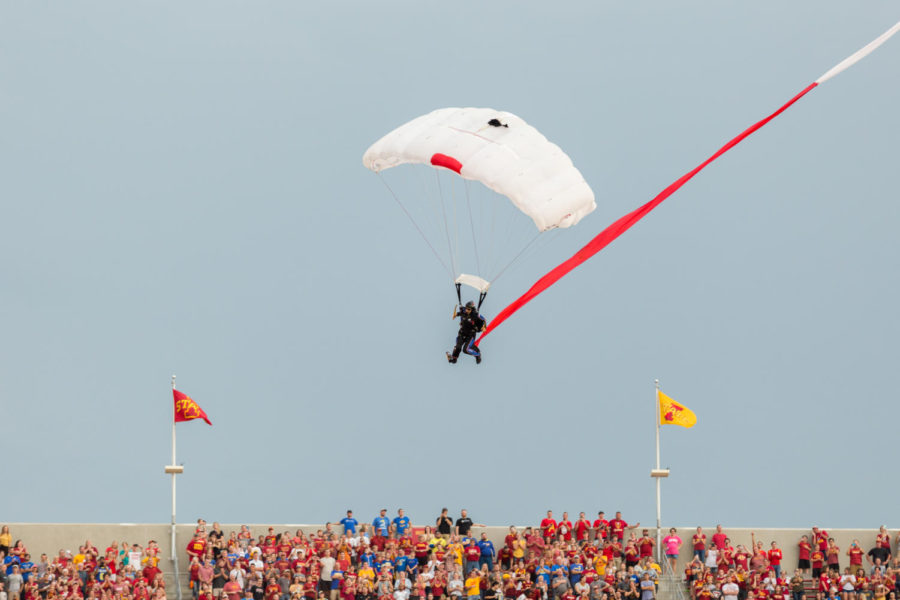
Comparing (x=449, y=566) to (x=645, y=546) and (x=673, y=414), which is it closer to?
(x=645, y=546)

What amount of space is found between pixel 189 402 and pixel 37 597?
622 centimetres

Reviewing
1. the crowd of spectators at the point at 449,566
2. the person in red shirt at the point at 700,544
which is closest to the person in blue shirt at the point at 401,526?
the crowd of spectators at the point at 449,566

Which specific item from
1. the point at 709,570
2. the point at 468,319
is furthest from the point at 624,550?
the point at 468,319

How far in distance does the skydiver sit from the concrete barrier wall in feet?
15.2

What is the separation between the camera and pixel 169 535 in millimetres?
38594

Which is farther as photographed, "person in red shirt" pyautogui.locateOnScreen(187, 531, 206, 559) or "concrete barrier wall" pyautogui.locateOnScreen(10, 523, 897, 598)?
"concrete barrier wall" pyautogui.locateOnScreen(10, 523, 897, 598)

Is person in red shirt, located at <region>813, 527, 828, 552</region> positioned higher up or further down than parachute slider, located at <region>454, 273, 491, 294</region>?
further down

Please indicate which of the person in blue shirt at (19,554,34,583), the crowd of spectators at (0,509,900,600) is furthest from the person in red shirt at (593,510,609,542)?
the person in blue shirt at (19,554,34,583)

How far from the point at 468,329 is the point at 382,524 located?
16.1 feet

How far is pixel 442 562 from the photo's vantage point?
36.4 metres

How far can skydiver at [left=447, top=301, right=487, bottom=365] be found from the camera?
113ft

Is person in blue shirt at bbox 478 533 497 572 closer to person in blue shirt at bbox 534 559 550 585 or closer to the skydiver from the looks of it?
person in blue shirt at bbox 534 559 550 585

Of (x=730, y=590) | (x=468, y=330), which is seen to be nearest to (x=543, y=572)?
(x=730, y=590)

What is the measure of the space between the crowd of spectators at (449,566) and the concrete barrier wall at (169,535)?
208 millimetres
